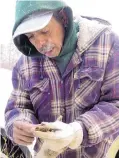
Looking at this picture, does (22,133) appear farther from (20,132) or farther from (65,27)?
(65,27)

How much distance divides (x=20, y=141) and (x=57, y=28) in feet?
1.33

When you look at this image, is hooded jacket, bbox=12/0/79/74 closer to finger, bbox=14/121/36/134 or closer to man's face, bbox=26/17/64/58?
man's face, bbox=26/17/64/58

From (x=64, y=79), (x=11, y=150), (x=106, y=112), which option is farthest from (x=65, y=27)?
(x=11, y=150)

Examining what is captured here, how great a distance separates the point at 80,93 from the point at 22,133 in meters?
0.24

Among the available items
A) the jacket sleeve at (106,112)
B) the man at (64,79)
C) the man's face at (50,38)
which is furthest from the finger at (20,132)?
the man's face at (50,38)

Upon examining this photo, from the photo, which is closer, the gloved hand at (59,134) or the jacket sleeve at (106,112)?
the gloved hand at (59,134)

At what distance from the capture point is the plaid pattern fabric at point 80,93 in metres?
1.06

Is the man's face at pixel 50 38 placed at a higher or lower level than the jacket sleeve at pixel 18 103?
higher

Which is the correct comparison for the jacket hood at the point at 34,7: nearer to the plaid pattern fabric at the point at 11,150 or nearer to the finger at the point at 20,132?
the finger at the point at 20,132

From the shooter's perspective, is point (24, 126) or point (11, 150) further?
point (11, 150)

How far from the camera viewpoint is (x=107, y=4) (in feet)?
4.75

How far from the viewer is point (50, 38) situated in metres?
1.08

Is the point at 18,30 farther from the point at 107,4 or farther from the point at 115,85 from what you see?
the point at 107,4

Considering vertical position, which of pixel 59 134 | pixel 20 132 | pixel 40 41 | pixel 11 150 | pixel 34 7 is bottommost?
pixel 11 150
